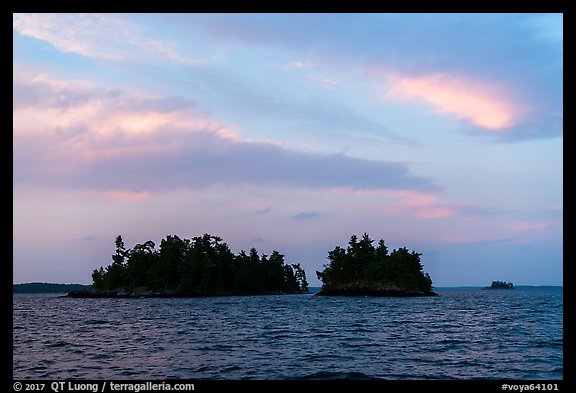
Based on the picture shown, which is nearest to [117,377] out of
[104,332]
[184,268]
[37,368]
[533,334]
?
[37,368]

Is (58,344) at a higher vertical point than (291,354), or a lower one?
lower

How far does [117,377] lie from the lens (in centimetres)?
2212

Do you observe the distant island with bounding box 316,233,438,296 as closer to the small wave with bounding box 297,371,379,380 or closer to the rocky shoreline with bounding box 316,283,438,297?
the rocky shoreline with bounding box 316,283,438,297

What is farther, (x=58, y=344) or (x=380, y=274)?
(x=380, y=274)

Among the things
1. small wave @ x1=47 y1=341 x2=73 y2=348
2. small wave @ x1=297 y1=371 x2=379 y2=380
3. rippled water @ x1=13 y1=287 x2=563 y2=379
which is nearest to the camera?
small wave @ x1=297 y1=371 x2=379 y2=380

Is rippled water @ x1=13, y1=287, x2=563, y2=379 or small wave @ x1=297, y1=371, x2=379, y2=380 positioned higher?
small wave @ x1=297, y1=371, x2=379, y2=380

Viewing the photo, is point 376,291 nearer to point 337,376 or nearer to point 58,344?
point 58,344

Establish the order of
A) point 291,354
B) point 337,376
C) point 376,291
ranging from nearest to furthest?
point 337,376
point 291,354
point 376,291

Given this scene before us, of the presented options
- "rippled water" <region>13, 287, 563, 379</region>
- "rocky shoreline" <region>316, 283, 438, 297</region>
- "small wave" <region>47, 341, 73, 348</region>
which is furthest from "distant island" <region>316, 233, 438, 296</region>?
"small wave" <region>47, 341, 73, 348</region>

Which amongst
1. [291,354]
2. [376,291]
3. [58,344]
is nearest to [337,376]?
[291,354]
